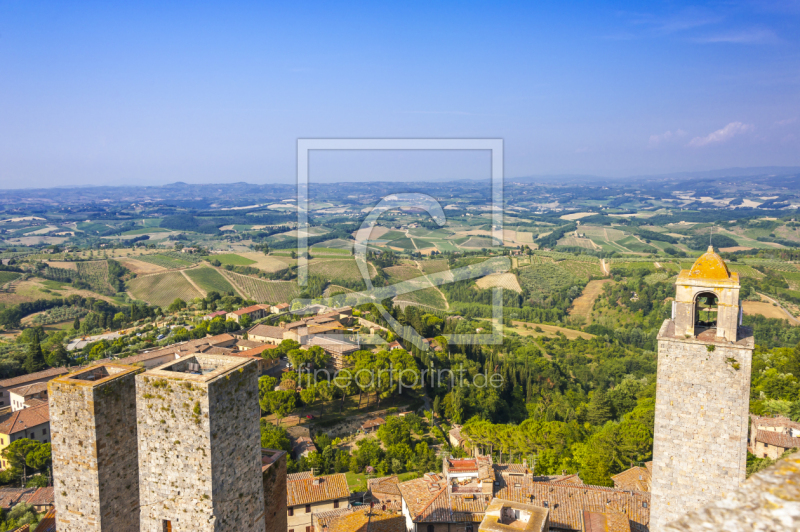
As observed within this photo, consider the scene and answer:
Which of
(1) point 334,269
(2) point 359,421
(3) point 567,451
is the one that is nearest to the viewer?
(3) point 567,451

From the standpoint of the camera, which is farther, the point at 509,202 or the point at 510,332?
the point at 509,202

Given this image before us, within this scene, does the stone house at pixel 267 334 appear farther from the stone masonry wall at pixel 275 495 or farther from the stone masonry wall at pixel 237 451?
the stone masonry wall at pixel 237 451

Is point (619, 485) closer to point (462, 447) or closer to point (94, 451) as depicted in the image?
point (462, 447)


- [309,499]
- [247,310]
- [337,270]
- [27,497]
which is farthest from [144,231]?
[309,499]

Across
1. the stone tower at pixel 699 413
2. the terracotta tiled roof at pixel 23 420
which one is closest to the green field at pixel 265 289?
the terracotta tiled roof at pixel 23 420

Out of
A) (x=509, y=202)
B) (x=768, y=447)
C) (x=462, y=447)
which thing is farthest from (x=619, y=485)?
(x=509, y=202)
